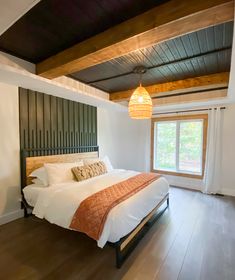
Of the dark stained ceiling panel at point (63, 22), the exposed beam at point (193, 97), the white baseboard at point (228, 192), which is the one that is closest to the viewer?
the dark stained ceiling panel at point (63, 22)

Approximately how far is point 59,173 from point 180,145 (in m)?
3.51

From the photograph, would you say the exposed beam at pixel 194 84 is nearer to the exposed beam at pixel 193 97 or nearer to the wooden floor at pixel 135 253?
the exposed beam at pixel 193 97

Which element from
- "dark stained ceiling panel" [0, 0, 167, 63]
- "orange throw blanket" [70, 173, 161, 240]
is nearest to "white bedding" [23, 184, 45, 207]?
"orange throw blanket" [70, 173, 161, 240]

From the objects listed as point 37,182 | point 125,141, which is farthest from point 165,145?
point 37,182

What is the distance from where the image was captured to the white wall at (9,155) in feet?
8.91

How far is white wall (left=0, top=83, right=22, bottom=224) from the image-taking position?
8.91ft

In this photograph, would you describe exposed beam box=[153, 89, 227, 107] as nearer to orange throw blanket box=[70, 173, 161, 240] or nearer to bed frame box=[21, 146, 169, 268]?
bed frame box=[21, 146, 169, 268]

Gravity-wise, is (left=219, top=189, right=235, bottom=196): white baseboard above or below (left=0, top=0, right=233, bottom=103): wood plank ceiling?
below

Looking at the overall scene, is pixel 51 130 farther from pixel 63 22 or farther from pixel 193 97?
pixel 193 97

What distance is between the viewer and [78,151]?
13.1 ft

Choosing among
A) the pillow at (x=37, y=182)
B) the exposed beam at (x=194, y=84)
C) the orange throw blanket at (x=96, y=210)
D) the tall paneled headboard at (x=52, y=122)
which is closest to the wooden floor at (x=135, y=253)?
the orange throw blanket at (x=96, y=210)

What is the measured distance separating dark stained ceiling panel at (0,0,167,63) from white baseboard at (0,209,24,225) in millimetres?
2504

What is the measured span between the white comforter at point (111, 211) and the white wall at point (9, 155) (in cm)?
71

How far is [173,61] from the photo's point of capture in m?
2.47
